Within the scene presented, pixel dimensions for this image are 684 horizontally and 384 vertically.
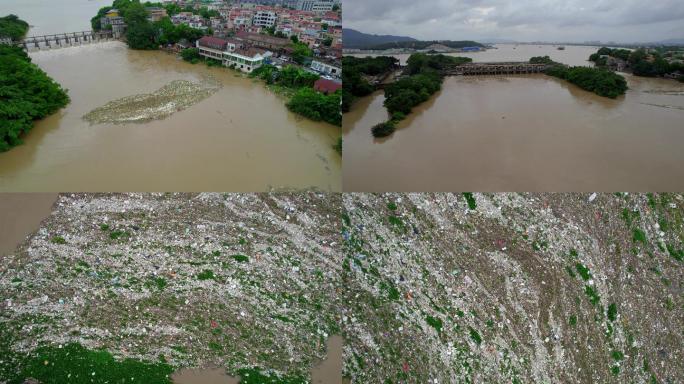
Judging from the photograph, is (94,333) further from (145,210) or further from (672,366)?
(672,366)

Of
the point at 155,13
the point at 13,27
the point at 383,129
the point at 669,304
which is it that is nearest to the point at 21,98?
the point at 13,27

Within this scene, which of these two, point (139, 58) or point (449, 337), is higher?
point (139, 58)

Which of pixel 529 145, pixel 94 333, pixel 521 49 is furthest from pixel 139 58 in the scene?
pixel 521 49

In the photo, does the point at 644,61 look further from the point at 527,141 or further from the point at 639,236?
the point at 639,236

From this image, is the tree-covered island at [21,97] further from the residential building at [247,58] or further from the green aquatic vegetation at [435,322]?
the green aquatic vegetation at [435,322]

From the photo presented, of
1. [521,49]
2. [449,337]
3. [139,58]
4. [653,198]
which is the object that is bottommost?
[449,337]
